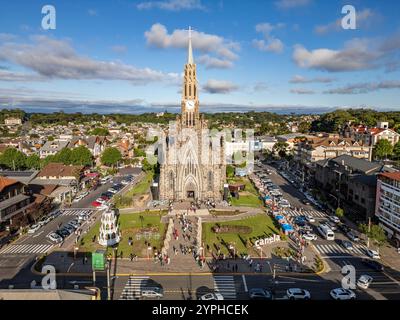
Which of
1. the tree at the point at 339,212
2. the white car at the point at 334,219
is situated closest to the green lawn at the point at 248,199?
the white car at the point at 334,219

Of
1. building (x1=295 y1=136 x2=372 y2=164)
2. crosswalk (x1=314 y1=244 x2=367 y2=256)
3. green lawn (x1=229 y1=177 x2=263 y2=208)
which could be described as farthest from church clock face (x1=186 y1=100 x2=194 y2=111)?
building (x1=295 y1=136 x2=372 y2=164)

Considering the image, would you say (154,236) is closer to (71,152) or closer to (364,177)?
(364,177)

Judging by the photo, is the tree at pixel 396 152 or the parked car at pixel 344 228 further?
the tree at pixel 396 152

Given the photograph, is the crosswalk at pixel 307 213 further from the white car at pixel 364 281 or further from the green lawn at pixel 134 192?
the green lawn at pixel 134 192

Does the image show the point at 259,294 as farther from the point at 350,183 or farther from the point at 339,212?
the point at 350,183

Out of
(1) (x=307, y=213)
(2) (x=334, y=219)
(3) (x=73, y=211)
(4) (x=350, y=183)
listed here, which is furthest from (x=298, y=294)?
(3) (x=73, y=211)
